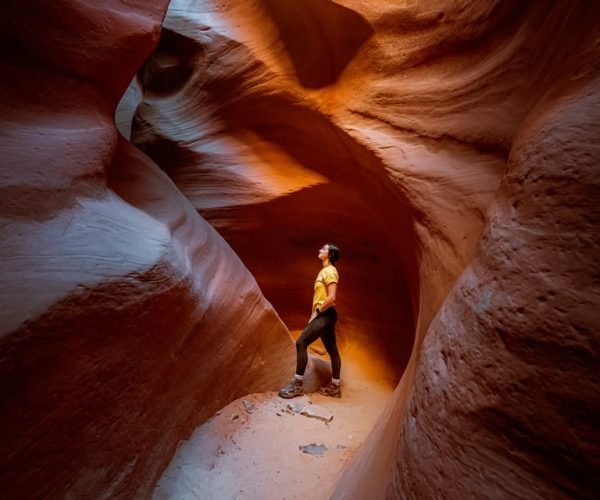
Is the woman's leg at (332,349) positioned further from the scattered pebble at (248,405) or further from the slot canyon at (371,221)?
the scattered pebble at (248,405)

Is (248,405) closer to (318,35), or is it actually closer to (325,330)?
(325,330)

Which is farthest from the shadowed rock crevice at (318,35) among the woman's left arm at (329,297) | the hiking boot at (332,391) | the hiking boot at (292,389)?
the hiking boot at (332,391)

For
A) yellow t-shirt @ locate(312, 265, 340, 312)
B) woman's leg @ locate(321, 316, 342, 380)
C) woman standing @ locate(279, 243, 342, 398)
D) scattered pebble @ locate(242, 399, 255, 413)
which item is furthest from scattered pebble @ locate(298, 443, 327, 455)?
yellow t-shirt @ locate(312, 265, 340, 312)

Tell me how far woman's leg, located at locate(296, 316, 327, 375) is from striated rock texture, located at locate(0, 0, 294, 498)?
0.83 meters

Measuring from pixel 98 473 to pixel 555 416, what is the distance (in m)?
2.10

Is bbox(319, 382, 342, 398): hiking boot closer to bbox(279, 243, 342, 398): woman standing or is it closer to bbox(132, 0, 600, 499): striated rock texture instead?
bbox(279, 243, 342, 398): woman standing

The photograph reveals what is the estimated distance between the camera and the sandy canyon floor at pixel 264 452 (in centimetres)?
239

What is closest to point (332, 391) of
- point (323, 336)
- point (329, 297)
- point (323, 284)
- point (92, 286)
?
point (323, 336)

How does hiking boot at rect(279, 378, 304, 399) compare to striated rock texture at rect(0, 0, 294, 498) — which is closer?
striated rock texture at rect(0, 0, 294, 498)

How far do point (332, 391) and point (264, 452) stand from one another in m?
1.73

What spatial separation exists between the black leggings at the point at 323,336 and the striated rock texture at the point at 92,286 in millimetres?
962

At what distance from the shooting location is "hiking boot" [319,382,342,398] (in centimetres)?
439

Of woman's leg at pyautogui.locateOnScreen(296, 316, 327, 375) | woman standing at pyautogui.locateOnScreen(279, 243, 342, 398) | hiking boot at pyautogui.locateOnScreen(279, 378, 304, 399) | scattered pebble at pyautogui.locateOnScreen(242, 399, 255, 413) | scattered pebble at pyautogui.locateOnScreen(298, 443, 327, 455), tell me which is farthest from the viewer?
woman standing at pyautogui.locateOnScreen(279, 243, 342, 398)

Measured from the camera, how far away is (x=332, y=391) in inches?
173
